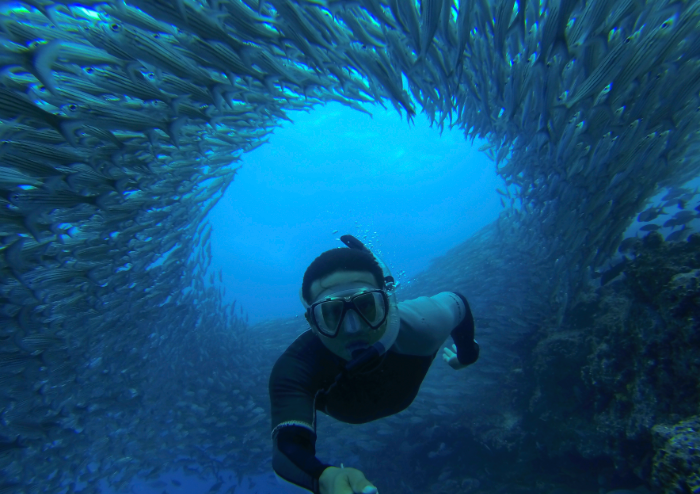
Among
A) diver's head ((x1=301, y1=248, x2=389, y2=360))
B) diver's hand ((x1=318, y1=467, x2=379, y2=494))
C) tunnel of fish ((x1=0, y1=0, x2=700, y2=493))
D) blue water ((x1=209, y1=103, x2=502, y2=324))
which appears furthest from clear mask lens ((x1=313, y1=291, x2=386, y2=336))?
blue water ((x1=209, y1=103, x2=502, y2=324))

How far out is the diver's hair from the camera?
2.41 meters

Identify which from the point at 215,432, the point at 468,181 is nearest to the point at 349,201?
the point at 468,181

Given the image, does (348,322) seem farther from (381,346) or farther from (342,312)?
(381,346)

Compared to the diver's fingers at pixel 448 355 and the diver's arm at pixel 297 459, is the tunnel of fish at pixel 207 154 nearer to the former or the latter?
the diver's arm at pixel 297 459

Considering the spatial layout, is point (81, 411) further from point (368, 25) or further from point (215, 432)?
point (368, 25)

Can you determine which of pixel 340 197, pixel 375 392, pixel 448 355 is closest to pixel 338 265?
pixel 375 392

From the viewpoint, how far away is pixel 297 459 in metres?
1.48

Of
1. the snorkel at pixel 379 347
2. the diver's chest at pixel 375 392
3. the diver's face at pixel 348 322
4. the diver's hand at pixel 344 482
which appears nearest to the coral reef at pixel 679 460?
the diver's chest at pixel 375 392

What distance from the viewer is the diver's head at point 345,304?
2.14 m

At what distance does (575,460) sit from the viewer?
20.9ft

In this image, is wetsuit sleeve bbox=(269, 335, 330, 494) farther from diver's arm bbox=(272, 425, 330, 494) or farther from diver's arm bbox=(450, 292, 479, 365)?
diver's arm bbox=(450, 292, 479, 365)

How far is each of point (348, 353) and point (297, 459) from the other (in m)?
0.77

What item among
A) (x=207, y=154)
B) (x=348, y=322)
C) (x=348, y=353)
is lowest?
(x=348, y=353)

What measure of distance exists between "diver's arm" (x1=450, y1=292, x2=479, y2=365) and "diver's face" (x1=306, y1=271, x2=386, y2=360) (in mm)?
1279
